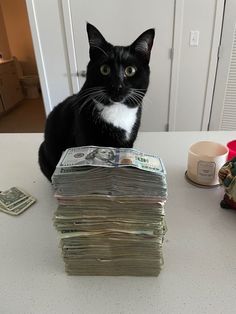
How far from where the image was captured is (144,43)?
626 millimetres

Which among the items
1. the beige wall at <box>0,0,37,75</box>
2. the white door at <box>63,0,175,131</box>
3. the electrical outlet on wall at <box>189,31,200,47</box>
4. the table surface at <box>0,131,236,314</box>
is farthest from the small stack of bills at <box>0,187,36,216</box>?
the beige wall at <box>0,0,37,75</box>

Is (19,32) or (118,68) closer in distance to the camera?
(118,68)

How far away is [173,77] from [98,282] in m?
1.85

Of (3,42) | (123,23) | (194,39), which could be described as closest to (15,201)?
(123,23)

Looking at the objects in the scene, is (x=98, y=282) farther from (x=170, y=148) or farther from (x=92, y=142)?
(x=170, y=148)

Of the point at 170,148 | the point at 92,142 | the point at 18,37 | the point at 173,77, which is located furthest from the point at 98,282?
the point at 18,37

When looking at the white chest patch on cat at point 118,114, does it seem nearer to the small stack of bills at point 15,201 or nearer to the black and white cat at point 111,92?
the black and white cat at point 111,92

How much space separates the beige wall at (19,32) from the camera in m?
4.16

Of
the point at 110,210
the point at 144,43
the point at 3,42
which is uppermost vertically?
the point at 144,43

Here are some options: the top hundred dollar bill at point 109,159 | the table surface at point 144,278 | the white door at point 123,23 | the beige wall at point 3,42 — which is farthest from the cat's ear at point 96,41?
the beige wall at point 3,42

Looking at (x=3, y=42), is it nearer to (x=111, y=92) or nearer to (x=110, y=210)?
(x=111, y=92)

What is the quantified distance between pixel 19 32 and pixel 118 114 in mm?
4594

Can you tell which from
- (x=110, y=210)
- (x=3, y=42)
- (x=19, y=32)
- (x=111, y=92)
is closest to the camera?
(x=110, y=210)

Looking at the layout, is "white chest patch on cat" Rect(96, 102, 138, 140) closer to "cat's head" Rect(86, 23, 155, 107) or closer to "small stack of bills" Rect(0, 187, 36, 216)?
"cat's head" Rect(86, 23, 155, 107)
